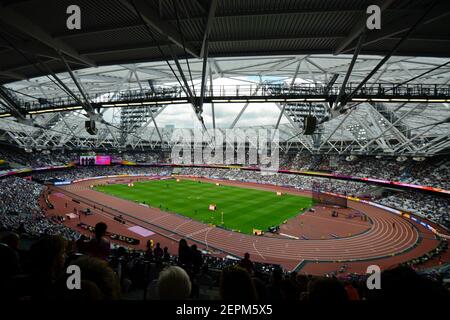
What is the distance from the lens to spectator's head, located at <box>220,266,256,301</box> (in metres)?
2.37

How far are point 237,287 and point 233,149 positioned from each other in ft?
244

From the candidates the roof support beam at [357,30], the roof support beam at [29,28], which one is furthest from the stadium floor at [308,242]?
the roof support beam at [29,28]

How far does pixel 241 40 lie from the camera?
11.6 m

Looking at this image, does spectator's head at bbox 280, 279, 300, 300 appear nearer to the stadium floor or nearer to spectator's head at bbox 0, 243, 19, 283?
spectator's head at bbox 0, 243, 19, 283

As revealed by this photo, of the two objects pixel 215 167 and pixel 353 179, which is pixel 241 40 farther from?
pixel 215 167

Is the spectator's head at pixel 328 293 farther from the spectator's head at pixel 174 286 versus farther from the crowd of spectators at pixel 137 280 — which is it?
the spectator's head at pixel 174 286

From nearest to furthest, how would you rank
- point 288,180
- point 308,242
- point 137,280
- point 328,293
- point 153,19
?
point 328,293 → point 137,280 → point 153,19 → point 308,242 → point 288,180

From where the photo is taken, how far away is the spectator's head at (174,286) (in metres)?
2.42

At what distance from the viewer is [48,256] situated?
2953 millimetres

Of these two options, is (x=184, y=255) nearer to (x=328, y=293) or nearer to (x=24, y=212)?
(x=328, y=293)

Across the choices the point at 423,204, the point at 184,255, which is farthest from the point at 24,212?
the point at 423,204

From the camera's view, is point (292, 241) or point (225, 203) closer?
point (292, 241)

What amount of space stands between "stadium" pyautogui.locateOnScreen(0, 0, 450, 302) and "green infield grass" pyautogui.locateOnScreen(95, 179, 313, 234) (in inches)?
18.9

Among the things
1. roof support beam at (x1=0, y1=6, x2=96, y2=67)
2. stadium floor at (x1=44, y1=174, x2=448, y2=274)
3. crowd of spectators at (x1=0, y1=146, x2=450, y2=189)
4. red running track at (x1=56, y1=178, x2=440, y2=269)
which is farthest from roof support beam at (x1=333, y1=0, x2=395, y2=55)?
crowd of spectators at (x1=0, y1=146, x2=450, y2=189)
